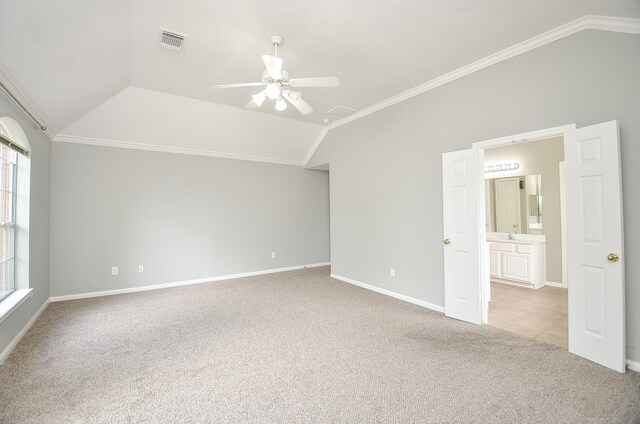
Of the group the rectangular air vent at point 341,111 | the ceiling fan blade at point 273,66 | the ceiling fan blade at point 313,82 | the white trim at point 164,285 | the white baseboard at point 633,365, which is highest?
the rectangular air vent at point 341,111

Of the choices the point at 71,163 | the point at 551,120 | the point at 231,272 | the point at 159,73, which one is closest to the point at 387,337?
the point at 551,120

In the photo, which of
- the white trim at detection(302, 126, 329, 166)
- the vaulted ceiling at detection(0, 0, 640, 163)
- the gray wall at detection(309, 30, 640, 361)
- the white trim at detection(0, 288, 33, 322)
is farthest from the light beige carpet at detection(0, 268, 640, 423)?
the white trim at detection(302, 126, 329, 166)

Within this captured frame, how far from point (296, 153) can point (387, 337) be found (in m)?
4.39

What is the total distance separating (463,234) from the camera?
11.1 ft

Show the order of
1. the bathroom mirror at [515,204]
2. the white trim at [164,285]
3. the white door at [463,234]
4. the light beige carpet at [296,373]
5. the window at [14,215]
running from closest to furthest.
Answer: the light beige carpet at [296,373] < the window at [14,215] < the white door at [463,234] < the white trim at [164,285] < the bathroom mirror at [515,204]

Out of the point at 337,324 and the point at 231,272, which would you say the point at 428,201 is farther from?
the point at 231,272

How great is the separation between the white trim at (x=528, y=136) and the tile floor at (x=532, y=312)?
80.6 inches

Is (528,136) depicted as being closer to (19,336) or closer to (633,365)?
(633,365)

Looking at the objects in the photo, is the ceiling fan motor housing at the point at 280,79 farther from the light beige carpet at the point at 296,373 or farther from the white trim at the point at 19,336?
the white trim at the point at 19,336

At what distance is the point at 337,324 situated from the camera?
334 cm

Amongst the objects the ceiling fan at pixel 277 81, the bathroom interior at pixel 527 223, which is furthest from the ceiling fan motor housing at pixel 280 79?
the bathroom interior at pixel 527 223

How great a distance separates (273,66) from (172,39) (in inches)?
48.2

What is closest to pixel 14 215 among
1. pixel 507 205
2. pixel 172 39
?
pixel 172 39

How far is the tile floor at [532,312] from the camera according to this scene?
120 inches
